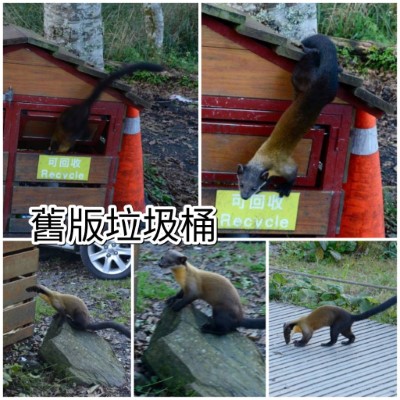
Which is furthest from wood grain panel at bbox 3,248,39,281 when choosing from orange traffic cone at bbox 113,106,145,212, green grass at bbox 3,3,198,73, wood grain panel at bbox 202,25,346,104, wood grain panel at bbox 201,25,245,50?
green grass at bbox 3,3,198,73

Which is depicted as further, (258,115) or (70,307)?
(70,307)

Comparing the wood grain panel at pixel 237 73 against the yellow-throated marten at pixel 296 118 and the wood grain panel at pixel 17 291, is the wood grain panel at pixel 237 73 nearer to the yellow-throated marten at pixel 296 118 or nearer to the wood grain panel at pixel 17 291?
the yellow-throated marten at pixel 296 118

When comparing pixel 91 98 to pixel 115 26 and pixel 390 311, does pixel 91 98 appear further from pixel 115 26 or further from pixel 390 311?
pixel 115 26

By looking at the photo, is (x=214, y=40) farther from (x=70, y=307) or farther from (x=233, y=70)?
(x=70, y=307)

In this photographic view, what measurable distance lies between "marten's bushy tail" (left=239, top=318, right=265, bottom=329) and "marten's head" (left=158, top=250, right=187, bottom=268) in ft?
1.42

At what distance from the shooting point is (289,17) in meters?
4.66

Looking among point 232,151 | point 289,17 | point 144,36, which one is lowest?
point 232,151

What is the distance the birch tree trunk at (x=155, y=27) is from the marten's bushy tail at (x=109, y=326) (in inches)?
109

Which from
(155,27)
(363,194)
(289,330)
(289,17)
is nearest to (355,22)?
(155,27)

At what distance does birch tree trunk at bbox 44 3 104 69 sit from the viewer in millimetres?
5109

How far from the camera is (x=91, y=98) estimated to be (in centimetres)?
426

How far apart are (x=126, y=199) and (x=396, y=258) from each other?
173cm

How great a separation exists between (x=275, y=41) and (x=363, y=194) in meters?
1.08

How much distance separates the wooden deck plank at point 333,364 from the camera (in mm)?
3740
